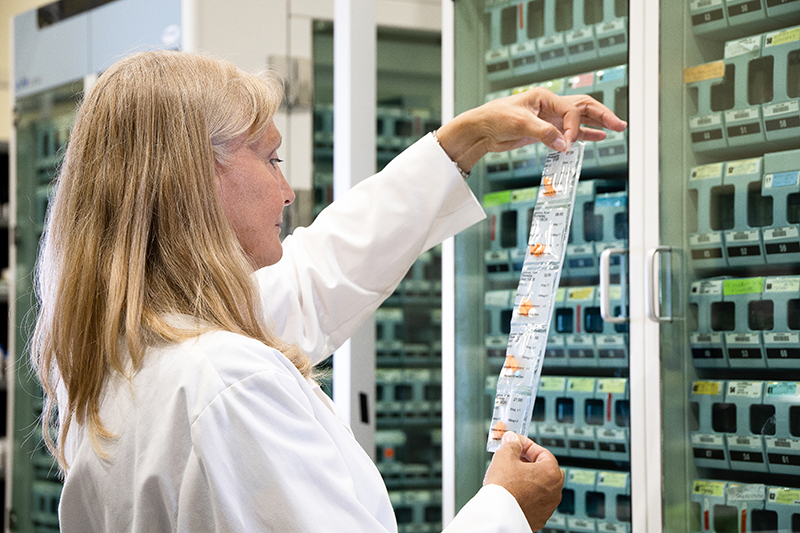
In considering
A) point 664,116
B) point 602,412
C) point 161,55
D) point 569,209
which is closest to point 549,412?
point 602,412

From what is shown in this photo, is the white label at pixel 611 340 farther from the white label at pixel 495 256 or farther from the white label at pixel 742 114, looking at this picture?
the white label at pixel 742 114

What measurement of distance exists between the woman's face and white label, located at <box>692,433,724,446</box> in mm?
1407

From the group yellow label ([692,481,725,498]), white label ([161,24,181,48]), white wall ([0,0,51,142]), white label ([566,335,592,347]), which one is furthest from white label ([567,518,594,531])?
white wall ([0,0,51,142])

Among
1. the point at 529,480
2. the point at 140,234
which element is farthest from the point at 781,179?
the point at 140,234

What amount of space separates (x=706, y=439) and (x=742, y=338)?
28 centimetres

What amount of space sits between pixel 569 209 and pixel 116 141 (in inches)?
34.0

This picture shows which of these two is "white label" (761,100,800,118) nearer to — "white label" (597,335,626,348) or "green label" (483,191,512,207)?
"white label" (597,335,626,348)

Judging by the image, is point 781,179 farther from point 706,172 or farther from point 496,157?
point 496,157

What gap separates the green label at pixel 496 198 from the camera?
2748 mm

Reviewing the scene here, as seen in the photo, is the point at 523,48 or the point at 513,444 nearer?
the point at 513,444

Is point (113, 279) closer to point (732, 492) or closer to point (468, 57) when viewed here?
point (732, 492)

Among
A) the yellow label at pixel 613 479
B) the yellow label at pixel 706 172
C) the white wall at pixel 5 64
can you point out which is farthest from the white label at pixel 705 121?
the white wall at pixel 5 64

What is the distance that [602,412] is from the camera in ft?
8.07

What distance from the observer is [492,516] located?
111cm
